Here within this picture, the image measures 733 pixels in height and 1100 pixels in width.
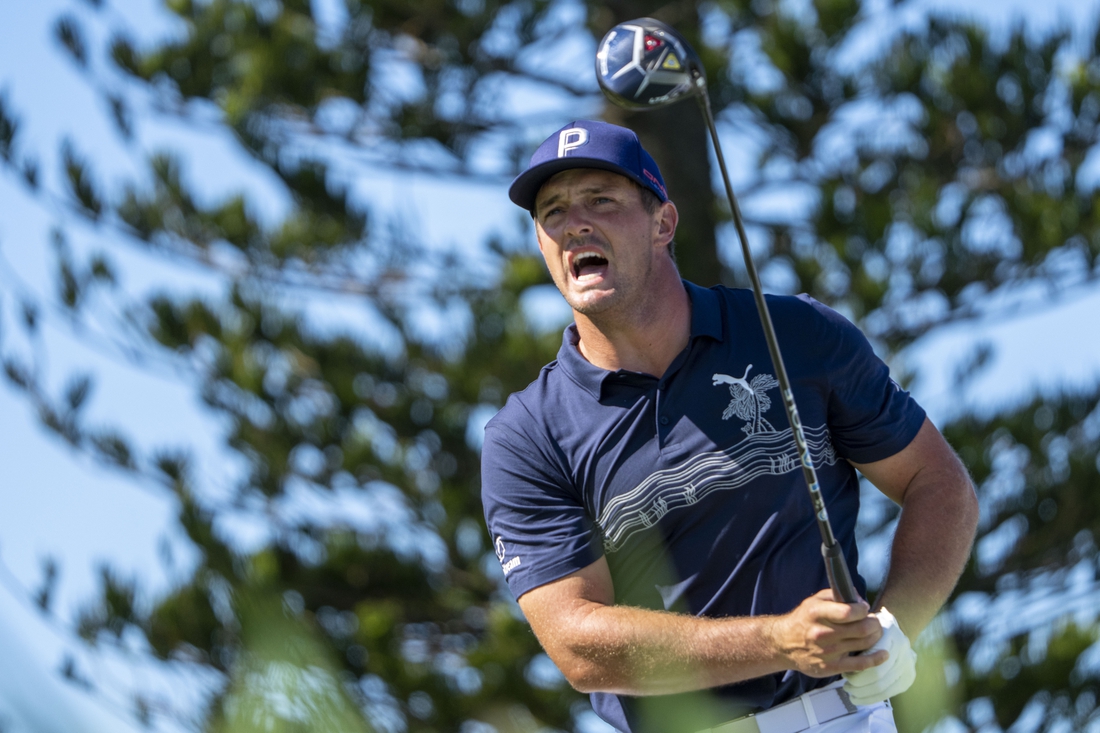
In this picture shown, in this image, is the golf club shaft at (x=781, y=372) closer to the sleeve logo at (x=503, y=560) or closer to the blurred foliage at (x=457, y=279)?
the sleeve logo at (x=503, y=560)

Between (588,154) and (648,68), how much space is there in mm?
565

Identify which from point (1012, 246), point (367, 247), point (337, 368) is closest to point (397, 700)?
point (337, 368)

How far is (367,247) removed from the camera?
12.9m

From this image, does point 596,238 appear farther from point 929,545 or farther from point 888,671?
point 888,671

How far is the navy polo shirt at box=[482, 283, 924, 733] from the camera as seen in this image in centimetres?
286

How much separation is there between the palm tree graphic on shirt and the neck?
0.53 ft

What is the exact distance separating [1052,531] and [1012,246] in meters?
2.51

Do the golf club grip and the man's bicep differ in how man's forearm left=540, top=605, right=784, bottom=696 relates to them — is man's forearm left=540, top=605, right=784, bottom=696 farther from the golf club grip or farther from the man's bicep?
the man's bicep

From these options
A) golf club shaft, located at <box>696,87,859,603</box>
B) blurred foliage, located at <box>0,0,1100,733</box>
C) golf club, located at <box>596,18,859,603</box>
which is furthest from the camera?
blurred foliage, located at <box>0,0,1100,733</box>

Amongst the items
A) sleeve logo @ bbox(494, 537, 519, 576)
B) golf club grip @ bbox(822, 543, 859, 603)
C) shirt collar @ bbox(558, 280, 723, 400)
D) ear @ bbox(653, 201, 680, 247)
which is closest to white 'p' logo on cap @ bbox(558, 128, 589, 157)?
ear @ bbox(653, 201, 680, 247)

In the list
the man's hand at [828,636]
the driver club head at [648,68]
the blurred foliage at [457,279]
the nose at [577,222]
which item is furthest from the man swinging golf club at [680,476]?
the blurred foliage at [457,279]

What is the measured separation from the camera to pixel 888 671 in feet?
8.38

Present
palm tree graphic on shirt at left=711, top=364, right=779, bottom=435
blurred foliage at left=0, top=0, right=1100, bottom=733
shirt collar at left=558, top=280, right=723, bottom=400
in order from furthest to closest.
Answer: blurred foliage at left=0, top=0, right=1100, bottom=733, shirt collar at left=558, top=280, right=723, bottom=400, palm tree graphic on shirt at left=711, top=364, right=779, bottom=435

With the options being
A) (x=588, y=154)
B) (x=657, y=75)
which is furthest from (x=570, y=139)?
(x=657, y=75)
